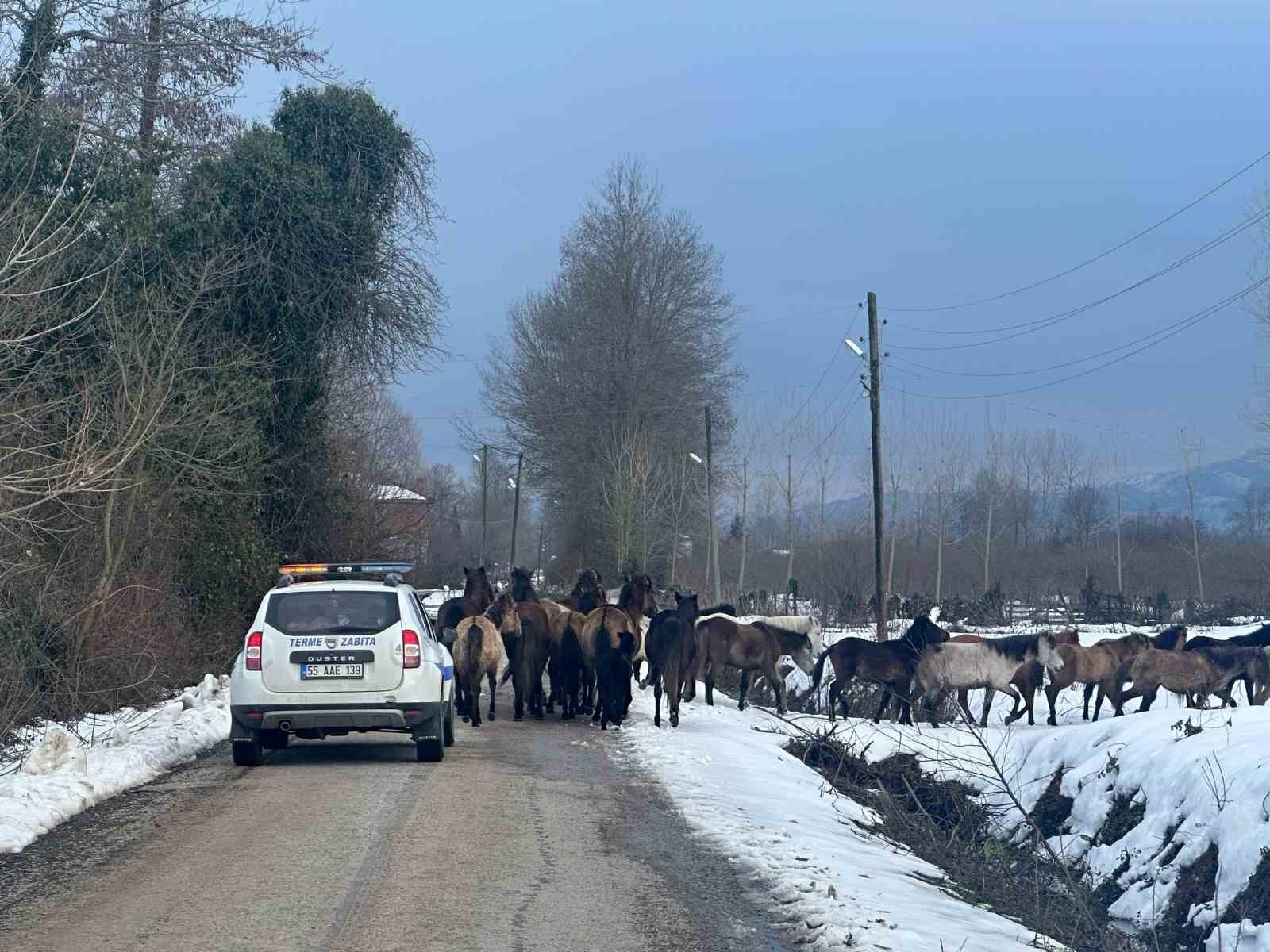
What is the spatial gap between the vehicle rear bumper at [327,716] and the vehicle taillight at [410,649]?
Answer: 0.39m

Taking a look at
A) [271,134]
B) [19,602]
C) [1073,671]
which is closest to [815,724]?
[1073,671]

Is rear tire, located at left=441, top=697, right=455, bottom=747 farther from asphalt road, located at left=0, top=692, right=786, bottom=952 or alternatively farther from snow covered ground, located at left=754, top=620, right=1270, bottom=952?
snow covered ground, located at left=754, top=620, right=1270, bottom=952

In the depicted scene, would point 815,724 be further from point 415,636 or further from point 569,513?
point 569,513

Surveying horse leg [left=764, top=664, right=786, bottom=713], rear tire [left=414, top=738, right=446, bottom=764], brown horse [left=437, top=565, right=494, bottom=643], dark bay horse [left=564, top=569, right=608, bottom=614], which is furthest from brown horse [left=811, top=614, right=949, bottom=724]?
rear tire [left=414, top=738, right=446, bottom=764]

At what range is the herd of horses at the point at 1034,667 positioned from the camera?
21.2 metres

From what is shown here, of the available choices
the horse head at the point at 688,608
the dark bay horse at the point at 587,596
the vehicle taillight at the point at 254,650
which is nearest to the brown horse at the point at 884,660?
the horse head at the point at 688,608

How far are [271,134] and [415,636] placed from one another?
17403mm

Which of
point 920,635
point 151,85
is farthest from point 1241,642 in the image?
point 151,85

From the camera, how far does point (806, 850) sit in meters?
10.0

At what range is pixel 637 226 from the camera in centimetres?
6669

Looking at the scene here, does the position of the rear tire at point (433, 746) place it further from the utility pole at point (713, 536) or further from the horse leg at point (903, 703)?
Result: the utility pole at point (713, 536)

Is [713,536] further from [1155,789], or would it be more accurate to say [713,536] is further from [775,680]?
[1155,789]

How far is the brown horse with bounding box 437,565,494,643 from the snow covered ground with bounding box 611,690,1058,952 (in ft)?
16.5

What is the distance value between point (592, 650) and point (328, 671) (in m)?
6.19
